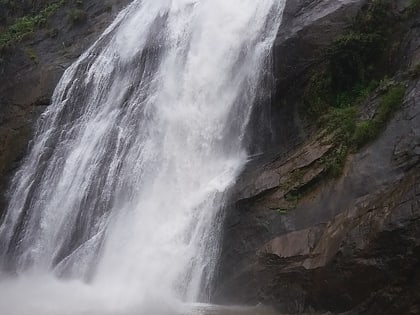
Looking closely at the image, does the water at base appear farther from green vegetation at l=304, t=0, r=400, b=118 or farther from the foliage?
the foliage

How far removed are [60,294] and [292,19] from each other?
9428 mm

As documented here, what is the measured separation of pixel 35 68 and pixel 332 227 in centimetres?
1530

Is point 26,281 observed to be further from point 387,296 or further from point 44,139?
point 387,296

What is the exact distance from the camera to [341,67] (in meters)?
12.9

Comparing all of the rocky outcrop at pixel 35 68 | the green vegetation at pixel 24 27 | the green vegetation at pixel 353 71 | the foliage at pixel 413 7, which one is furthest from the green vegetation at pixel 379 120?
the green vegetation at pixel 24 27

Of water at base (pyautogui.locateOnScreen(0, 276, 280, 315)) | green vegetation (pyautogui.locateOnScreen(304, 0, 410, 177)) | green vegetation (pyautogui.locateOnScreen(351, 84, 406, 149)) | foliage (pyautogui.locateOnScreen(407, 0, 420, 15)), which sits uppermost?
foliage (pyautogui.locateOnScreen(407, 0, 420, 15))

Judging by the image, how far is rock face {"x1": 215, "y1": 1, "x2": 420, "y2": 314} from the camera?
8.88m

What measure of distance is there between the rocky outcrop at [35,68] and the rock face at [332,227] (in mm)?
10275

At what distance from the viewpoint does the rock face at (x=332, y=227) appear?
29.1 ft

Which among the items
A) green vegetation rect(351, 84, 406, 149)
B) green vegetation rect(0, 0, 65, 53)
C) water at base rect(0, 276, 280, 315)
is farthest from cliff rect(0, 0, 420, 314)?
green vegetation rect(0, 0, 65, 53)

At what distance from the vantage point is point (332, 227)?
10.1 m

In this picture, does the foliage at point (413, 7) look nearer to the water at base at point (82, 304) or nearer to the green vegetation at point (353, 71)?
the green vegetation at point (353, 71)

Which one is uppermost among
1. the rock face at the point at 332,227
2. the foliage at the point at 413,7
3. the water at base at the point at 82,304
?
the foliage at the point at 413,7

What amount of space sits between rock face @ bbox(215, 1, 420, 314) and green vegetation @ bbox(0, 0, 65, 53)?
47.8 ft
